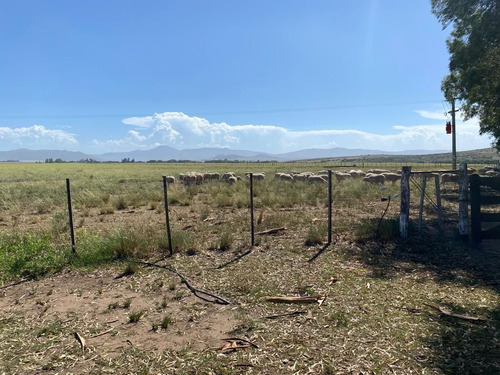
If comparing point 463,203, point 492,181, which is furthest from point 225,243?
point 492,181

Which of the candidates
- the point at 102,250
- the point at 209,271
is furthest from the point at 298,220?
the point at 102,250

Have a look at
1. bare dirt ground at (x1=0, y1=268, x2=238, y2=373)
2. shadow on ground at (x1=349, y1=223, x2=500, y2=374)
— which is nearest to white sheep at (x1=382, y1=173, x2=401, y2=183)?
shadow on ground at (x1=349, y1=223, x2=500, y2=374)

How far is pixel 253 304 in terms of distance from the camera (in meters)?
4.95

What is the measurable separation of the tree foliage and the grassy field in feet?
18.0

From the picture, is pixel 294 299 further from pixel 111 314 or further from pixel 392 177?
pixel 392 177

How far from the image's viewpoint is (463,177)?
25.1ft

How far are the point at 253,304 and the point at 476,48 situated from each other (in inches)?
477

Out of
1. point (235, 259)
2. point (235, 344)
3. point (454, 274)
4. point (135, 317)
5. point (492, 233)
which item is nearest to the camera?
point (235, 344)

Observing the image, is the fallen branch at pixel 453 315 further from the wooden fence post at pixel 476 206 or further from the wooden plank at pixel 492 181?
the wooden plank at pixel 492 181

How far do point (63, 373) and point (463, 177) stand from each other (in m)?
8.38

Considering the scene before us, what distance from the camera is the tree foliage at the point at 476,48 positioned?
10422 mm

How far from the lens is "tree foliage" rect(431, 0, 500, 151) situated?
10422 mm

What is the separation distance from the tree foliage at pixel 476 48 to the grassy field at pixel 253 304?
18.0 ft

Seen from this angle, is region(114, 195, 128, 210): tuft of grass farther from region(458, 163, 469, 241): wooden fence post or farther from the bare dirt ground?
region(458, 163, 469, 241): wooden fence post
